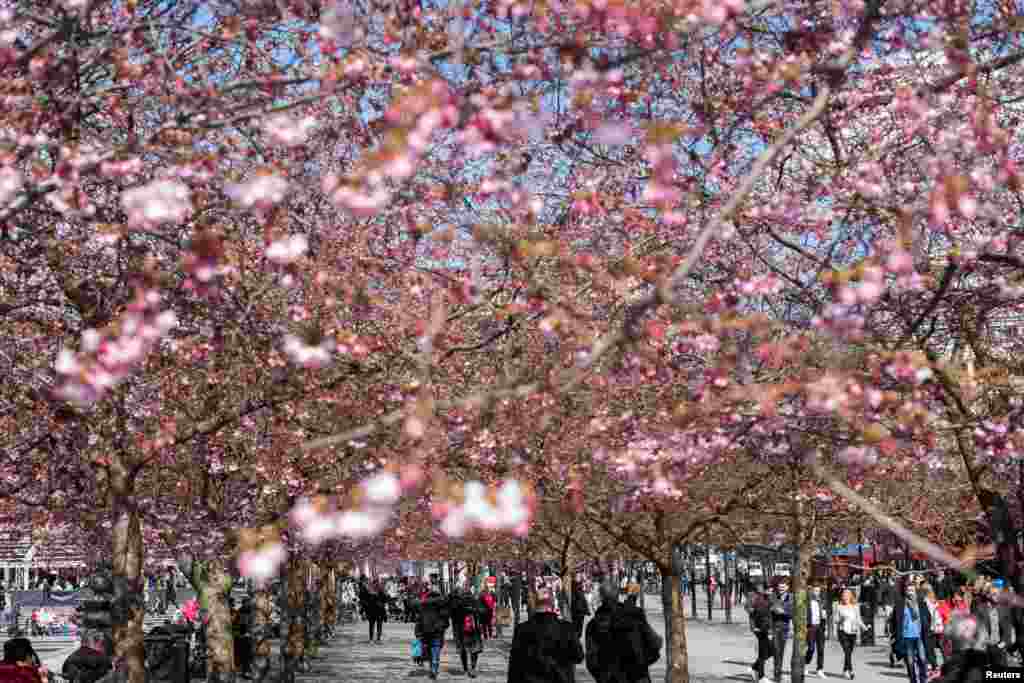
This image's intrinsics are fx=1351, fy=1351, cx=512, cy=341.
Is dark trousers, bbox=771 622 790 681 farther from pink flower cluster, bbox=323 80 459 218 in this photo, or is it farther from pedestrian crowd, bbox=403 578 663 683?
pink flower cluster, bbox=323 80 459 218

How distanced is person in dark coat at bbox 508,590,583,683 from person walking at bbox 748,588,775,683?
11.7 m

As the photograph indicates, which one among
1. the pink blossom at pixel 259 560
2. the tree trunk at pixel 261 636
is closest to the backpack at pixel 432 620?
the tree trunk at pixel 261 636

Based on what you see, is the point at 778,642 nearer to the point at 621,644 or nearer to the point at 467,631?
the point at 467,631

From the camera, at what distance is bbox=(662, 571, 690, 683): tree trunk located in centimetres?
1780

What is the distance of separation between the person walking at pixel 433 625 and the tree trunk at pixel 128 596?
46.2ft

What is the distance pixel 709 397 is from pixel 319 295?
331 centimetres

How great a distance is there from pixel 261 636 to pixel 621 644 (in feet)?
27.5

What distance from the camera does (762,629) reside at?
23.0 m

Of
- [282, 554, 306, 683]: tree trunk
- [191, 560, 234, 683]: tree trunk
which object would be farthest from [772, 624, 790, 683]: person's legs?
[191, 560, 234, 683]: tree trunk

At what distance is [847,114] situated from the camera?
8703mm

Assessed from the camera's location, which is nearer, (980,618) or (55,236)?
(980,618)

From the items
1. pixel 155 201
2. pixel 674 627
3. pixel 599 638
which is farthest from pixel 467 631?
pixel 155 201

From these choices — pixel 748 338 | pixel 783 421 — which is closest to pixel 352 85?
pixel 748 338

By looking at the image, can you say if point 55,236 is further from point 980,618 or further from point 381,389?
point 980,618
